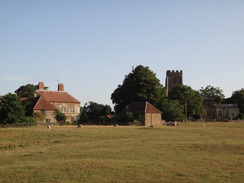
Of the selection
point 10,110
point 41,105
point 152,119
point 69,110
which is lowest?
point 152,119

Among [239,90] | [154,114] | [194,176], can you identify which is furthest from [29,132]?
[239,90]

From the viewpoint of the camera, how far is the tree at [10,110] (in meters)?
44.3

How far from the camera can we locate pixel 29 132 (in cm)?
3381

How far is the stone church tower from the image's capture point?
112544mm

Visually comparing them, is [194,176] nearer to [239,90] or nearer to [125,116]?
[125,116]

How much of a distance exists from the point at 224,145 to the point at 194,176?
38.3 feet

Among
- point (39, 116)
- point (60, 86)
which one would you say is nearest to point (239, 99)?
point (60, 86)

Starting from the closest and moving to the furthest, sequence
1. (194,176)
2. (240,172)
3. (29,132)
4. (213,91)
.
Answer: (194,176) → (240,172) → (29,132) → (213,91)

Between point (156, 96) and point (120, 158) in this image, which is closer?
point (120, 158)

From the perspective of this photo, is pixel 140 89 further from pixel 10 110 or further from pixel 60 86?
pixel 10 110

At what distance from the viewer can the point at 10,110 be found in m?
44.7

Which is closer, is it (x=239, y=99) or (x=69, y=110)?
(x=69, y=110)

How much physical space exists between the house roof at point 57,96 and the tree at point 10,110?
665 inches

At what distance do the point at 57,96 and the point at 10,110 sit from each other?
20.8 metres
